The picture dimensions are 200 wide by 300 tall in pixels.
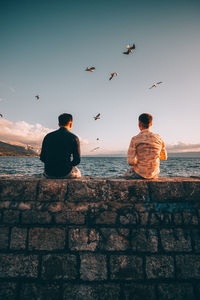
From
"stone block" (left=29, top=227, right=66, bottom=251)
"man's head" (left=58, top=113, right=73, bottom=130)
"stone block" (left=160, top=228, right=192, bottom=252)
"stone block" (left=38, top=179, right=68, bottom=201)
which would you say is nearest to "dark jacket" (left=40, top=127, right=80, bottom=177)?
"man's head" (left=58, top=113, right=73, bottom=130)

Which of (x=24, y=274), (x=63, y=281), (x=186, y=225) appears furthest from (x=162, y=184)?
(x=24, y=274)

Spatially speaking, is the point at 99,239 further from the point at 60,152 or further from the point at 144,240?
the point at 60,152

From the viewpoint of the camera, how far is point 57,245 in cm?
228

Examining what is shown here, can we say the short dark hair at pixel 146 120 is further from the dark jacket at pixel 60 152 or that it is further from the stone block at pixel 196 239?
the stone block at pixel 196 239

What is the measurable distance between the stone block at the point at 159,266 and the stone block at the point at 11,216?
198cm

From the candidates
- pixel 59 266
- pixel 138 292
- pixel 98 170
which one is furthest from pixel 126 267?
pixel 98 170

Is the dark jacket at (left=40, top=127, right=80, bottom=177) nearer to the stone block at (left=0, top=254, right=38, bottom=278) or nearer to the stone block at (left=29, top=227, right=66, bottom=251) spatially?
the stone block at (left=29, top=227, right=66, bottom=251)

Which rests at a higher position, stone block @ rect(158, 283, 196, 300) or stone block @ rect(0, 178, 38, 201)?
stone block @ rect(0, 178, 38, 201)

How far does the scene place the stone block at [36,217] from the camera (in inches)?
93.0

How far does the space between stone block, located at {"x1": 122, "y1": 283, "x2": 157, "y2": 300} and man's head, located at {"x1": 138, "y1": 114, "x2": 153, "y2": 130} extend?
252cm

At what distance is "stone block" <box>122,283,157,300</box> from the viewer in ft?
6.93

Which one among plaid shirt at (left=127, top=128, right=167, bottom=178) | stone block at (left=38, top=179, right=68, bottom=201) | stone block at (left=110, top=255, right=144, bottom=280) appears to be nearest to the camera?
stone block at (left=110, top=255, right=144, bottom=280)

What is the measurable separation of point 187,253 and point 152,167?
53.5 inches

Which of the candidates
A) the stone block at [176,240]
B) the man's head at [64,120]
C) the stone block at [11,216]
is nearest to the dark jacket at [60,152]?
the man's head at [64,120]
